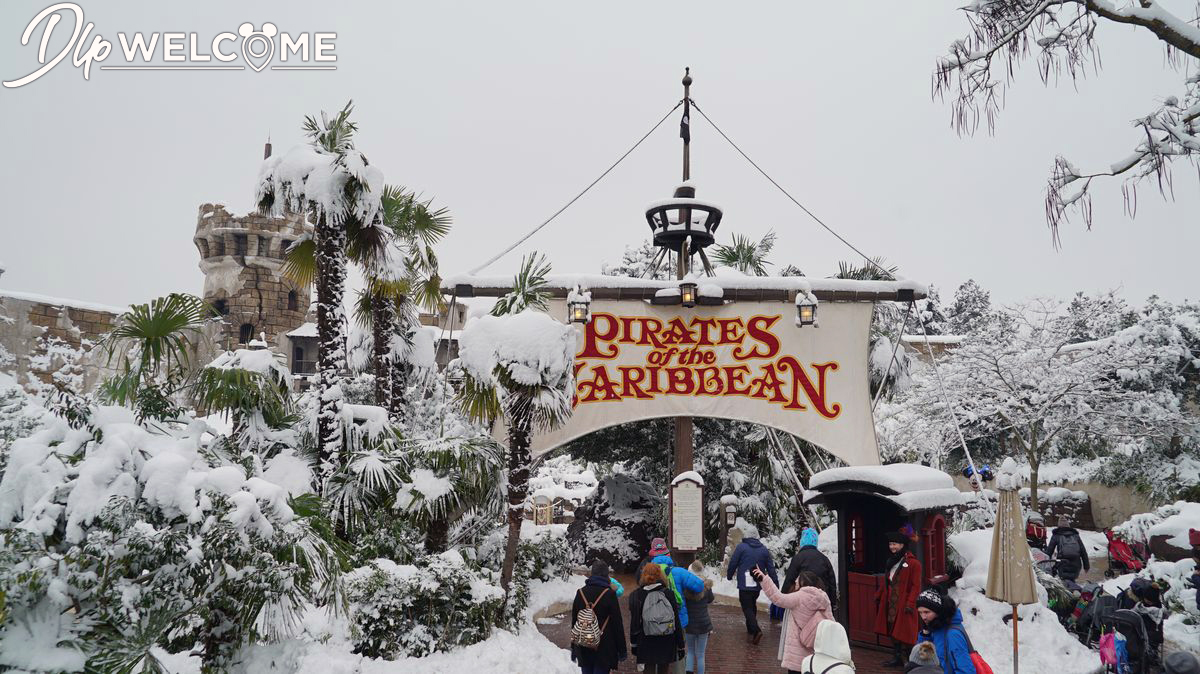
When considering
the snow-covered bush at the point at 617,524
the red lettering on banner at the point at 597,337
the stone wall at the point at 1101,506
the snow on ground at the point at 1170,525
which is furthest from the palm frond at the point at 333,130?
the stone wall at the point at 1101,506

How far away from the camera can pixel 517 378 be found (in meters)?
8.95

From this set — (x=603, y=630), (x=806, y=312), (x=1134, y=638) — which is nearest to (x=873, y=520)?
(x=1134, y=638)

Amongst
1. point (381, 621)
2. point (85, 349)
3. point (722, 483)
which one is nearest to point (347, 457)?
point (381, 621)

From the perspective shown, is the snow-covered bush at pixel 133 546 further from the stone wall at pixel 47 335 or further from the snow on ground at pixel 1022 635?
the stone wall at pixel 47 335

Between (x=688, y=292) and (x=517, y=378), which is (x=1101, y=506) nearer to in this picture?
(x=688, y=292)

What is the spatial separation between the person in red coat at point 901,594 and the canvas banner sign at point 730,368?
3.98 metres

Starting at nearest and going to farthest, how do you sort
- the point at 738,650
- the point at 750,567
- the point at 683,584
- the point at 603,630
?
the point at 603,630 → the point at 683,584 → the point at 750,567 → the point at 738,650

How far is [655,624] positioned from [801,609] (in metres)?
1.41

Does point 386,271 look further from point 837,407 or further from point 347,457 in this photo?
point 837,407

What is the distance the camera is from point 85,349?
19.1m

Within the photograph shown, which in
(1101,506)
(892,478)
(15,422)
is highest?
(15,422)

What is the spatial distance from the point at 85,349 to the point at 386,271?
1359 cm

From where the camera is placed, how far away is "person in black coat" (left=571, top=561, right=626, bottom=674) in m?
6.77

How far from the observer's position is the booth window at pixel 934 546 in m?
→ 10.0
